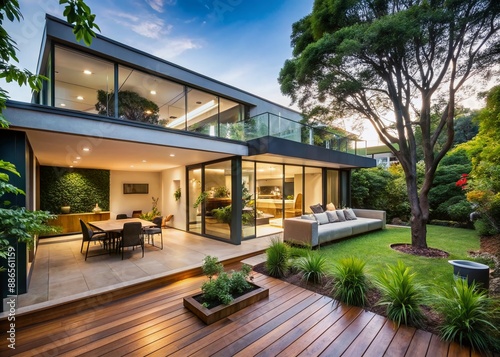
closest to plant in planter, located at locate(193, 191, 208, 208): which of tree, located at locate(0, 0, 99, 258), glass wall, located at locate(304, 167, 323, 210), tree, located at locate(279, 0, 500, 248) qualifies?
tree, located at locate(279, 0, 500, 248)

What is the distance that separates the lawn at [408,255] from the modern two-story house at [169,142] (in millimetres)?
2761

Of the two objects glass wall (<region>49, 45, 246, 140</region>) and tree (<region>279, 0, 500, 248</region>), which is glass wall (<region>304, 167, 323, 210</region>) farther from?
glass wall (<region>49, 45, 246, 140</region>)

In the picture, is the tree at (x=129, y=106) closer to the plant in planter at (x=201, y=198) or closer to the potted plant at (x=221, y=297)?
the plant in planter at (x=201, y=198)

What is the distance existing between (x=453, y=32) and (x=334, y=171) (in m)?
7.17

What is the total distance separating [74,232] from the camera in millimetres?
8602

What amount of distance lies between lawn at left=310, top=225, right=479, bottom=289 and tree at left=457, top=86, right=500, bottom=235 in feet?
2.77

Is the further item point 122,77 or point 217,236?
point 217,236

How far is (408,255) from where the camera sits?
5.57 m

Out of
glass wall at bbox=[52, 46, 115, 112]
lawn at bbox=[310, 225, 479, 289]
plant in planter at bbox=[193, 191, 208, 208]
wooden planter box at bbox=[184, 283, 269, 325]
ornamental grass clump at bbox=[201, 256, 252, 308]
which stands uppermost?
glass wall at bbox=[52, 46, 115, 112]

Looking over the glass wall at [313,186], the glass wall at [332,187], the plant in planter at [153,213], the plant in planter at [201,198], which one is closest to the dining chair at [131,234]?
the plant in planter at [201,198]

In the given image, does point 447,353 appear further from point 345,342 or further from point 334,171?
point 334,171

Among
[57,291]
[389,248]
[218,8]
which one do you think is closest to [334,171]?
Result: [389,248]

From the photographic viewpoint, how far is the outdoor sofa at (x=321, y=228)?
6188 millimetres

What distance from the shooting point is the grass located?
4320mm
